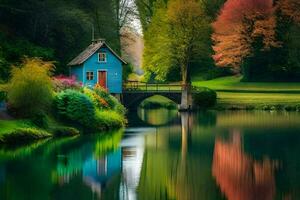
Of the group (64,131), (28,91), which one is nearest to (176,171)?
(64,131)

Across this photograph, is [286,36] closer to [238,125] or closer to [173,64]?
[173,64]

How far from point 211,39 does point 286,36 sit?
30.6 ft

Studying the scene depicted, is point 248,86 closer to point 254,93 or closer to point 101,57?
point 254,93

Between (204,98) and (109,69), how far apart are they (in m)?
11.9

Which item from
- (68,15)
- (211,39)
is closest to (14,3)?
(68,15)

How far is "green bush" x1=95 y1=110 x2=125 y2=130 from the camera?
4690 cm

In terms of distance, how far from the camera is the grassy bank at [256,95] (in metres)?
70.3

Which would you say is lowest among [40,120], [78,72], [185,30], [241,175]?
[241,175]

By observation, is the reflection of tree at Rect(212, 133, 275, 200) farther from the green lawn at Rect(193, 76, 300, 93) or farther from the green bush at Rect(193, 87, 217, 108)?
the green lawn at Rect(193, 76, 300, 93)

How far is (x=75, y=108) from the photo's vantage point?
4550 cm

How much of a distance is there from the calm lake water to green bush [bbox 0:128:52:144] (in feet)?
3.74

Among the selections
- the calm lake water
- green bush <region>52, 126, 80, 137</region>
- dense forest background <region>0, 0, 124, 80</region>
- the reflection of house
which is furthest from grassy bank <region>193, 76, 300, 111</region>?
the reflection of house

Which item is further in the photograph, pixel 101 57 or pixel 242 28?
pixel 242 28

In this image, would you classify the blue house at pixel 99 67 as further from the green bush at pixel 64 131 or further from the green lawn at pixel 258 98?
the green bush at pixel 64 131
